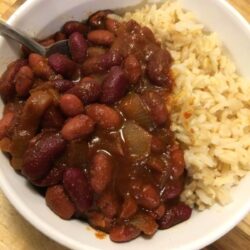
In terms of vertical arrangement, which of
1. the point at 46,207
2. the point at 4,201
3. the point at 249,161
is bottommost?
the point at 4,201

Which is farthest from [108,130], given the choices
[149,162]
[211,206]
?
[211,206]

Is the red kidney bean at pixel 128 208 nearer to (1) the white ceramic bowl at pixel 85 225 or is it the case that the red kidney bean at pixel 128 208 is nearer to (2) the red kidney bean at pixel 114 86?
(1) the white ceramic bowl at pixel 85 225

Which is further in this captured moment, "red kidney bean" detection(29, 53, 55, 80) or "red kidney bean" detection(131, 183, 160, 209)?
"red kidney bean" detection(29, 53, 55, 80)

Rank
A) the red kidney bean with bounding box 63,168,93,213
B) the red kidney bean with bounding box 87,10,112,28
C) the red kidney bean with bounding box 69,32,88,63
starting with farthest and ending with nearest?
the red kidney bean with bounding box 87,10,112,28 < the red kidney bean with bounding box 69,32,88,63 < the red kidney bean with bounding box 63,168,93,213

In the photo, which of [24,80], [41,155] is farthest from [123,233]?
[24,80]

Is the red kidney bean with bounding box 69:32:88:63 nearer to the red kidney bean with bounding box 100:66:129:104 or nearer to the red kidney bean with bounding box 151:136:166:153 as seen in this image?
the red kidney bean with bounding box 100:66:129:104

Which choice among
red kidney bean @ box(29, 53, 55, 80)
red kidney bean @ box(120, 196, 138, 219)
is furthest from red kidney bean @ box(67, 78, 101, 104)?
red kidney bean @ box(120, 196, 138, 219)

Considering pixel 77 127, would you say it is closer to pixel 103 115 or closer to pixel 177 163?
pixel 103 115

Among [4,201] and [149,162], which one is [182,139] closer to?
[149,162]
